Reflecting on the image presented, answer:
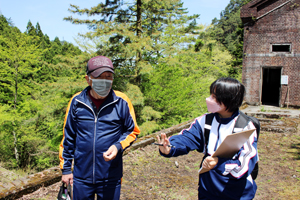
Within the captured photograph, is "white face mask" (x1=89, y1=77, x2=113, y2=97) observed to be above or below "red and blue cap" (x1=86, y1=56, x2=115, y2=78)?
below

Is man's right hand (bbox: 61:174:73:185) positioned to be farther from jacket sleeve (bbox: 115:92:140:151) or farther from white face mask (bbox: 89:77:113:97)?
white face mask (bbox: 89:77:113:97)

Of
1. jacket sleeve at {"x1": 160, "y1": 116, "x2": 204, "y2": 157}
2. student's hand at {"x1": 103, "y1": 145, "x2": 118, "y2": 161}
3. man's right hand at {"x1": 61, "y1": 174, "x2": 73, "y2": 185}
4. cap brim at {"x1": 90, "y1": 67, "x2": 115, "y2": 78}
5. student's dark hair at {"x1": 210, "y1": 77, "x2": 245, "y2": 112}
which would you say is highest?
cap brim at {"x1": 90, "y1": 67, "x2": 115, "y2": 78}

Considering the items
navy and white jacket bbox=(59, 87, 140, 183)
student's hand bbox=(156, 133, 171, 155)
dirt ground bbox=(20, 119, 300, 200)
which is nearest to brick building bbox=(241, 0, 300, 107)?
dirt ground bbox=(20, 119, 300, 200)

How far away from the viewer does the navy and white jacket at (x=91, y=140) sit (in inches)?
79.7

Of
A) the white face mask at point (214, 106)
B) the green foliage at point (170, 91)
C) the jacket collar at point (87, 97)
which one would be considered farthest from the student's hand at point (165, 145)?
the green foliage at point (170, 91)

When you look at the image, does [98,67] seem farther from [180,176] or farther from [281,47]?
[281,47]

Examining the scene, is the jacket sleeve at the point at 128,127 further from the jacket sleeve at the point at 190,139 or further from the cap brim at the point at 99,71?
the jacket sleeve at the point at 190,139

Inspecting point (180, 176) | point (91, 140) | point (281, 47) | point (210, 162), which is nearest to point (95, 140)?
point (91, 140)

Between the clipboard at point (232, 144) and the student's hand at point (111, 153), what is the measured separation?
0.89 metres

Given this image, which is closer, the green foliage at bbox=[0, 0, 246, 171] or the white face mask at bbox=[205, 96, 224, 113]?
the white face mask at bbox=[205, 96, 224, 113]

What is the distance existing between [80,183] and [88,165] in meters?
0.19

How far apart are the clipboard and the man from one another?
3.10 feet

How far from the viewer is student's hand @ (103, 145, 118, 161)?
1879 mm

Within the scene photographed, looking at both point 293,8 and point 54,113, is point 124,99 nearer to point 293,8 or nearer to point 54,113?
point 54,113
